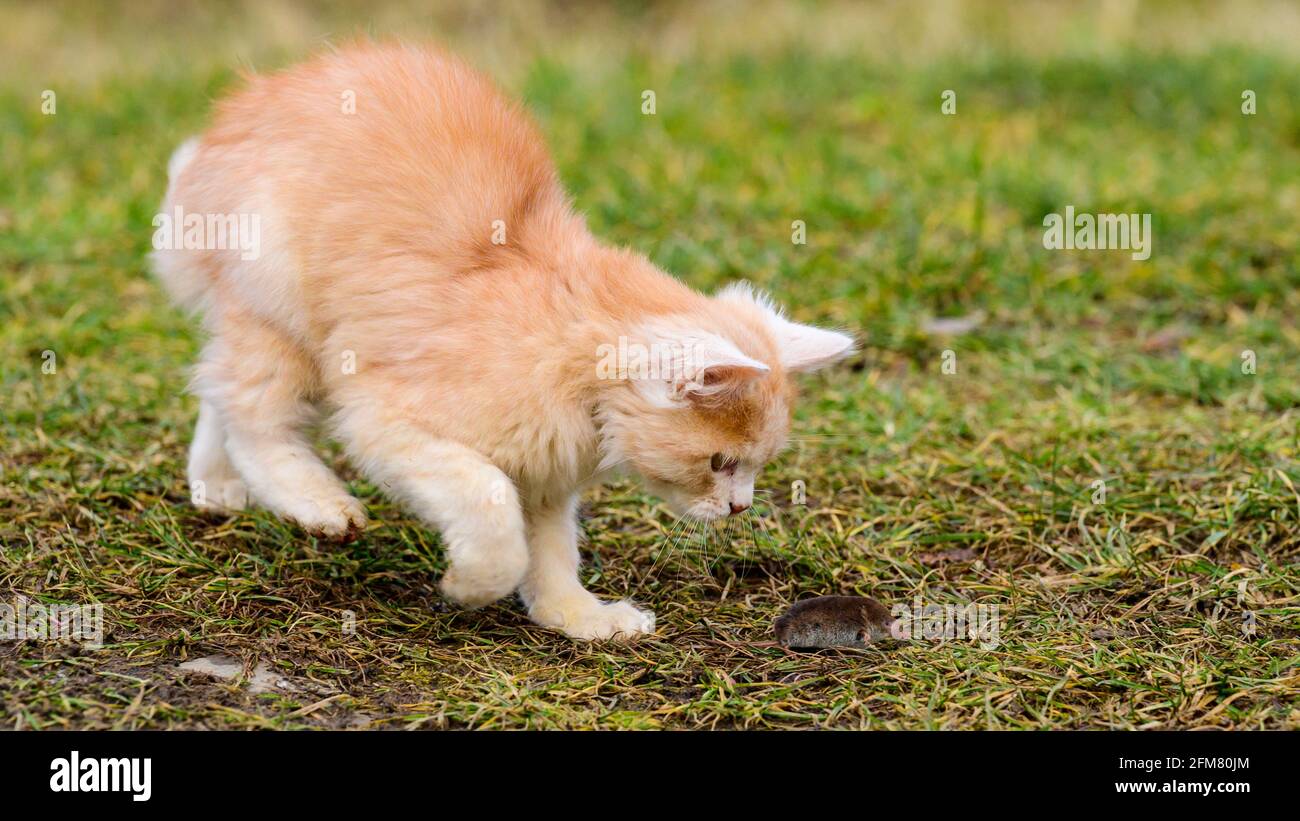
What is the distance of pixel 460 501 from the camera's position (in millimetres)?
3504

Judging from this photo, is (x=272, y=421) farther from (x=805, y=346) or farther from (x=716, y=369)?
(x=805, y=346)

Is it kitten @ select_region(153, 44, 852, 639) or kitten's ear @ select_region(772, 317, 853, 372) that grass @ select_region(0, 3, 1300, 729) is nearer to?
kitten @ select_region(153, 44, 852, 639)

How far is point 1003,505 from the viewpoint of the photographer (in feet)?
14.6

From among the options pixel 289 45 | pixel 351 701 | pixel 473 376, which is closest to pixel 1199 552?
pixel 473 376

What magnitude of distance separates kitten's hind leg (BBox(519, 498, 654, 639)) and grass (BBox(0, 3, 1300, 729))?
0.09 m

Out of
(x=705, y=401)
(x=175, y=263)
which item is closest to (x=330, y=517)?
(x=175, y=263)

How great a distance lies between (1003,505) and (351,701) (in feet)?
7.04

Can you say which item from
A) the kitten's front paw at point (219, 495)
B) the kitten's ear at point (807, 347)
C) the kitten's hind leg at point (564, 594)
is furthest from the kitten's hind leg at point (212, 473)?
the kitten's ear at point (807, 347)

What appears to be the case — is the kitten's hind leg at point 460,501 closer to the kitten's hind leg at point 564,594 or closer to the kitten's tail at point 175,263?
the kitten's hind leg at point 564,594

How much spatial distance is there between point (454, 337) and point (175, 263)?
43.7 inches

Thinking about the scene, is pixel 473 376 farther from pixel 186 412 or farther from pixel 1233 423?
pixel 1233 423

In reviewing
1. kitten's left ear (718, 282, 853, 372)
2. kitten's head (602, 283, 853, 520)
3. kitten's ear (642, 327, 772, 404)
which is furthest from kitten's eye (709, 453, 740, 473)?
kitten's left ear (718, 282, 853, 372)

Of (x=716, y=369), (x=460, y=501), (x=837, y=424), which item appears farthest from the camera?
(x=837, y=424)

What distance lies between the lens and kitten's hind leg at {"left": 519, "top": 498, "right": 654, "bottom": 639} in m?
3.83
